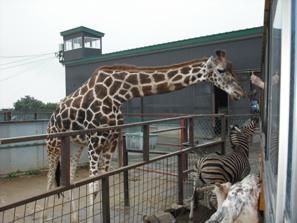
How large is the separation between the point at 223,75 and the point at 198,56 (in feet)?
27.8

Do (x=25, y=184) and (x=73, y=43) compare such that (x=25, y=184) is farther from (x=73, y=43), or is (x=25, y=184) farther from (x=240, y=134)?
(x=73, y=43)

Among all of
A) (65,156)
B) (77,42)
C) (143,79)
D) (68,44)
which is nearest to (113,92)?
(143,79)

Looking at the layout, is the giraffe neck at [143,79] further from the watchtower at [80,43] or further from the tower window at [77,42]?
the tower window at [77,42]

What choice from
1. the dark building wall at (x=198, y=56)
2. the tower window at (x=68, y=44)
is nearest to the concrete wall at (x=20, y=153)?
the dark building wall at (x=198, y=56)

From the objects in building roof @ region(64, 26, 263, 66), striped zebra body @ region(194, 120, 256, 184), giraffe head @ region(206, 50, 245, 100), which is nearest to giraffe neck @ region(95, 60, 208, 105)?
giraffe head @ region(206, 50, 245, 100)

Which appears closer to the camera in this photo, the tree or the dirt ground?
the dirt ground

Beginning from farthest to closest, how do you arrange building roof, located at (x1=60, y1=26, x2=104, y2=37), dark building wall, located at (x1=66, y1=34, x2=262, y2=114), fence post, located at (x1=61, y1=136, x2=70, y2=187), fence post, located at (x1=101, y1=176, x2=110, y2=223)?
1. building roof, located at (x1=60, y1=26, x2=104, y2=37)
2. dark building wall, located at (x1=66, y1=34, x2=262, y2=114)
3. fence post, located at (x1=101, y1=176, x2=110, y2=223)
4. fence post, located at (x1=61, y1=136, x2=70, y2=187)

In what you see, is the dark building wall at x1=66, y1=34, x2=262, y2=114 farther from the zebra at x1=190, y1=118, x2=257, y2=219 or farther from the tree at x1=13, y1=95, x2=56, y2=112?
the tree at x1=13, y1=95, x2=56, y2=112

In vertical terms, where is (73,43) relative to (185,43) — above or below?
above

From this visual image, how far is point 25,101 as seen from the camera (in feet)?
86.3

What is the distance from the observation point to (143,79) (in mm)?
4031

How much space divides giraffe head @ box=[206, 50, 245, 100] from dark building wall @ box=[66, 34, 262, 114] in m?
6.01

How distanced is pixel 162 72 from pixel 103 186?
165cm

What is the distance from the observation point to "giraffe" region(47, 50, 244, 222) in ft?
12.8
